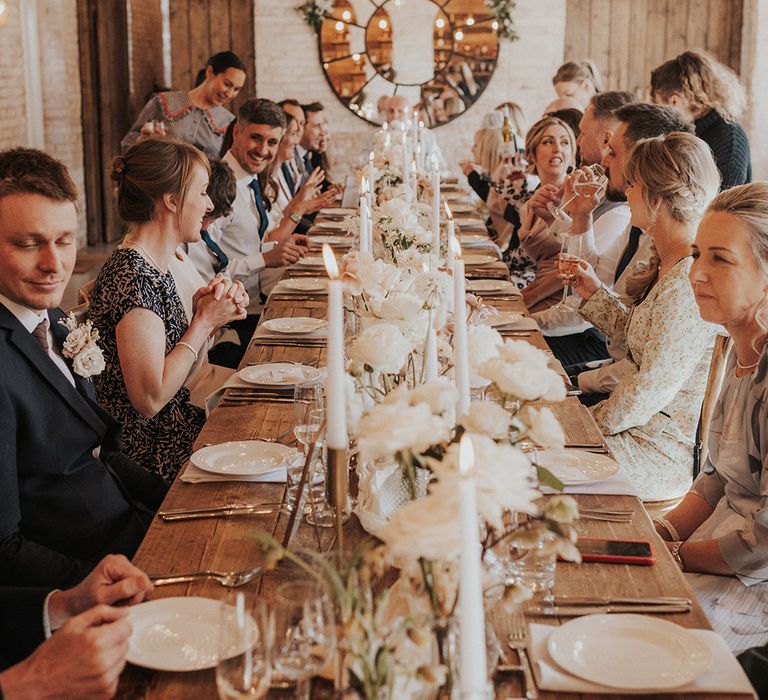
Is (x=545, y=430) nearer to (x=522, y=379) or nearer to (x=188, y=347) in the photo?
(x=522, y=379)

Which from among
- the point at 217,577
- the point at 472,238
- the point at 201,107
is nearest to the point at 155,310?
the point at 217,577

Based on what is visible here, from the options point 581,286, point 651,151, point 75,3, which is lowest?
Answer: point 581,286

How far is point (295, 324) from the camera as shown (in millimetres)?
3467

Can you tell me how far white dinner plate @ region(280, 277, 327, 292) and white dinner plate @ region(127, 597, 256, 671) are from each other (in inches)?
105

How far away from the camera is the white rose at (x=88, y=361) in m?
2.17

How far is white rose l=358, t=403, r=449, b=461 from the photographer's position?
1.18 m

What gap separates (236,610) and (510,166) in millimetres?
5760

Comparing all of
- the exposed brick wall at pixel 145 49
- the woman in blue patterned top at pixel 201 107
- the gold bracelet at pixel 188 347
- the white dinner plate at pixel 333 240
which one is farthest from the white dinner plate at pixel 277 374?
the exposed brick wall at pixel 145 49

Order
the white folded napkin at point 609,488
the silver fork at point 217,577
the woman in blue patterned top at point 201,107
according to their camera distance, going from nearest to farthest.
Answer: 1. the silver fork at point 217,577
2. the white folded napkin at point 609,488
3. the woman in blue patterned top at point 201,107

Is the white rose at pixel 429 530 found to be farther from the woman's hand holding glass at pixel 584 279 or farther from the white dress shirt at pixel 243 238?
the white dress shirt at pixel 243 238

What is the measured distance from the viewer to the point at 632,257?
3.69 meters

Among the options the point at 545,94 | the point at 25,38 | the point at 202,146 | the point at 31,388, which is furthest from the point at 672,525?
the point at 545,94

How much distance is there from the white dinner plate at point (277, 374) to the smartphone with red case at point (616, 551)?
1.13m

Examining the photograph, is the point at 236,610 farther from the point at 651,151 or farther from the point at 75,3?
the point at 75,3
